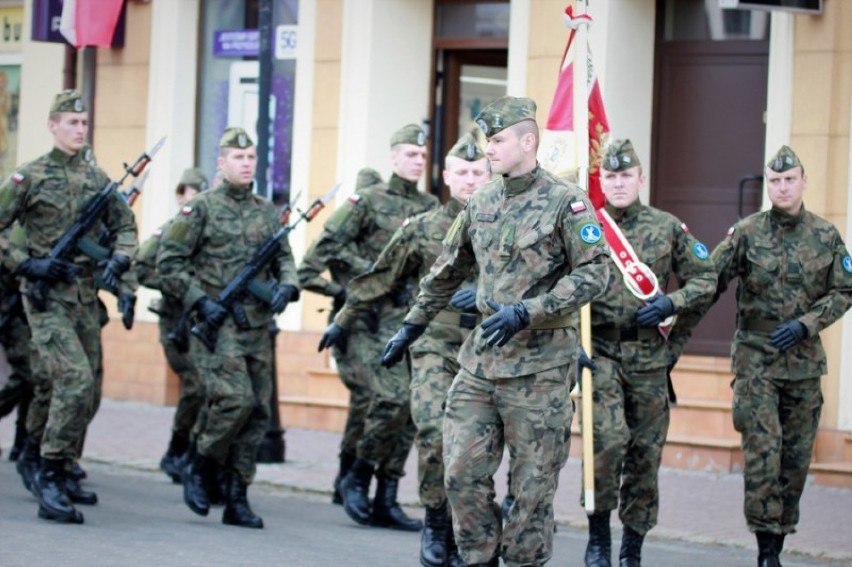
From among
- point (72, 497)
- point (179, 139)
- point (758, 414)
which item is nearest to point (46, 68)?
point (179, 139)

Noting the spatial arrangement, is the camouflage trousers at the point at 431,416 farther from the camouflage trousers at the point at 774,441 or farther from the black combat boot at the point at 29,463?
the black combat boot at the point at 29,463

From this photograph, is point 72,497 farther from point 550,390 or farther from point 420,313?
point 550,390

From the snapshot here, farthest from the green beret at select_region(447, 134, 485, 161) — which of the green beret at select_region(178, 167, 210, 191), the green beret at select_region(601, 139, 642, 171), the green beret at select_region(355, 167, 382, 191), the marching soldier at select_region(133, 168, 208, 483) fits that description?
the green beret at select_region(178, 167, 210, 191)

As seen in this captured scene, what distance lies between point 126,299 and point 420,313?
417 centimetres

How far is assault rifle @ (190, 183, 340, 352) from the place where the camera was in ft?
35.6

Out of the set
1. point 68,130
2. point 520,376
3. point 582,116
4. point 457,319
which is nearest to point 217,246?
point 68,130

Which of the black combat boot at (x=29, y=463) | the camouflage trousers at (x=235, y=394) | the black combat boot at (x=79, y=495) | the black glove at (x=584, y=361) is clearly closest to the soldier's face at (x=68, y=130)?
the camouflage trousers at (x=235, y=394)

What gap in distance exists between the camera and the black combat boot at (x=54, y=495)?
1057cm

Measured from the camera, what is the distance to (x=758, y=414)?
9836 millimetres

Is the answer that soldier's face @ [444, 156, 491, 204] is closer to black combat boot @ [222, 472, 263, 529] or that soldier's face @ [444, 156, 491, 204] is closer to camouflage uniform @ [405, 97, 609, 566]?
camouflage uniform @ [405, 97, 609, 566]

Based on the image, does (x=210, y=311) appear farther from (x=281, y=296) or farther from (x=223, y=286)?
(x=281, y=296)

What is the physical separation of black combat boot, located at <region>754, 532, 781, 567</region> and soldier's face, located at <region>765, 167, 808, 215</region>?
165cm

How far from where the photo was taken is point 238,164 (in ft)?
36.2

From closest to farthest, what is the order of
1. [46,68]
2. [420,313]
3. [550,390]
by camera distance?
[550,390] < [420,313] < [46,68]
